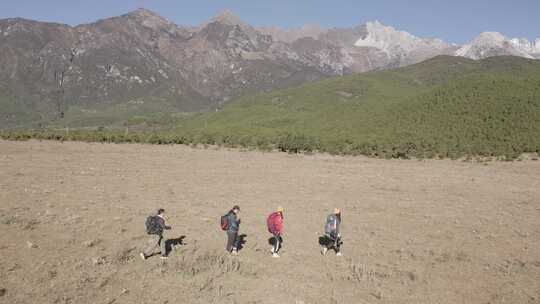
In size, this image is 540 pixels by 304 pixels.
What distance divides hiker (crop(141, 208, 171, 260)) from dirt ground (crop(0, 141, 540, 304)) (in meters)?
0.47

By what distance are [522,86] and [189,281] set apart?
102m

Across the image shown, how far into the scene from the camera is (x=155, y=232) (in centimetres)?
1559

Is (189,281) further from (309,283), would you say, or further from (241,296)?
(309,283)

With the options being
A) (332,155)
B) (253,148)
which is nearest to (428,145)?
(332,155)

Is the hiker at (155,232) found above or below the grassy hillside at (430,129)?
below

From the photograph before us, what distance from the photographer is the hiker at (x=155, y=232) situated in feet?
50.8

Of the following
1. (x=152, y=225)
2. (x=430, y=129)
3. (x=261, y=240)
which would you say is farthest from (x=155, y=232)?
(x=430, y=129)

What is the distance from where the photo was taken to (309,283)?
14.6 m

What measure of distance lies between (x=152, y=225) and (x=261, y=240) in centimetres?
551

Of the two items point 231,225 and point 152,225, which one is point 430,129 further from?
point 152,225

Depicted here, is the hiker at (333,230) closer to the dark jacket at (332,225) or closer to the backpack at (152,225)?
the dark jacket at (332,225)


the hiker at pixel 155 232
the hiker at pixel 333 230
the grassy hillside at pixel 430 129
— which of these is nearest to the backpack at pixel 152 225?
the hiker at pixel 155 232

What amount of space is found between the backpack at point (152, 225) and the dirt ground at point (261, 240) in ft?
3.81

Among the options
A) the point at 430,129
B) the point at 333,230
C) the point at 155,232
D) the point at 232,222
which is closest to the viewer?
the point at 155,232
